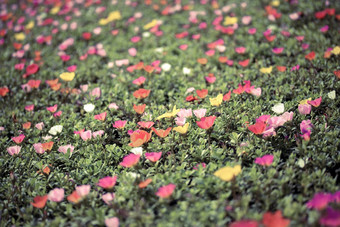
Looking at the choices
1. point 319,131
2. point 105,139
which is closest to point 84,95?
point 105,139

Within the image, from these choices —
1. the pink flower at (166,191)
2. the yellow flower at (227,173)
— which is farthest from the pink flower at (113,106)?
the yellow flower at (227,173)

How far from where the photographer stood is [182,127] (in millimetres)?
1777

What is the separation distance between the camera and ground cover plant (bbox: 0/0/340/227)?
145 cm

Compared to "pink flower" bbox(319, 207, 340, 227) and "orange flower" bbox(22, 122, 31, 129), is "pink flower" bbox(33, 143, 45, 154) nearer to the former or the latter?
"orange flower" bbox(22, 122, 31, 129)

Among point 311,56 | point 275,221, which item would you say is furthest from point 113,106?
→ point 311,56

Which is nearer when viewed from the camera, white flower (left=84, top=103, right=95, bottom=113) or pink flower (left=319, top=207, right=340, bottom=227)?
pink flower (left=319, top=207, right=340, bottom=227)

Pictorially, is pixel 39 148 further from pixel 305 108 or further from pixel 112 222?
pixel 305 108

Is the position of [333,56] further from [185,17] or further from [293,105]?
[185,17]

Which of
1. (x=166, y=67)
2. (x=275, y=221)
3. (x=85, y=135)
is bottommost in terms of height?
(x=166, y=67)

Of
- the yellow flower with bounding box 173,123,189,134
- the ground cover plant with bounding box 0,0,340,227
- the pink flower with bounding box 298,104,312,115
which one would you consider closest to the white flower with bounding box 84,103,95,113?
the ground cover plant with bounding box 0,0,340,227

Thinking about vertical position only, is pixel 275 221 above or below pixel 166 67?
above

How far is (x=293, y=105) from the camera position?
2.03m

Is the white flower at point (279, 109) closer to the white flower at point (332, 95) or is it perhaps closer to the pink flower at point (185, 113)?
the white flower at point (332, 95)

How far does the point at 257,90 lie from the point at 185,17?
2.09 metres
